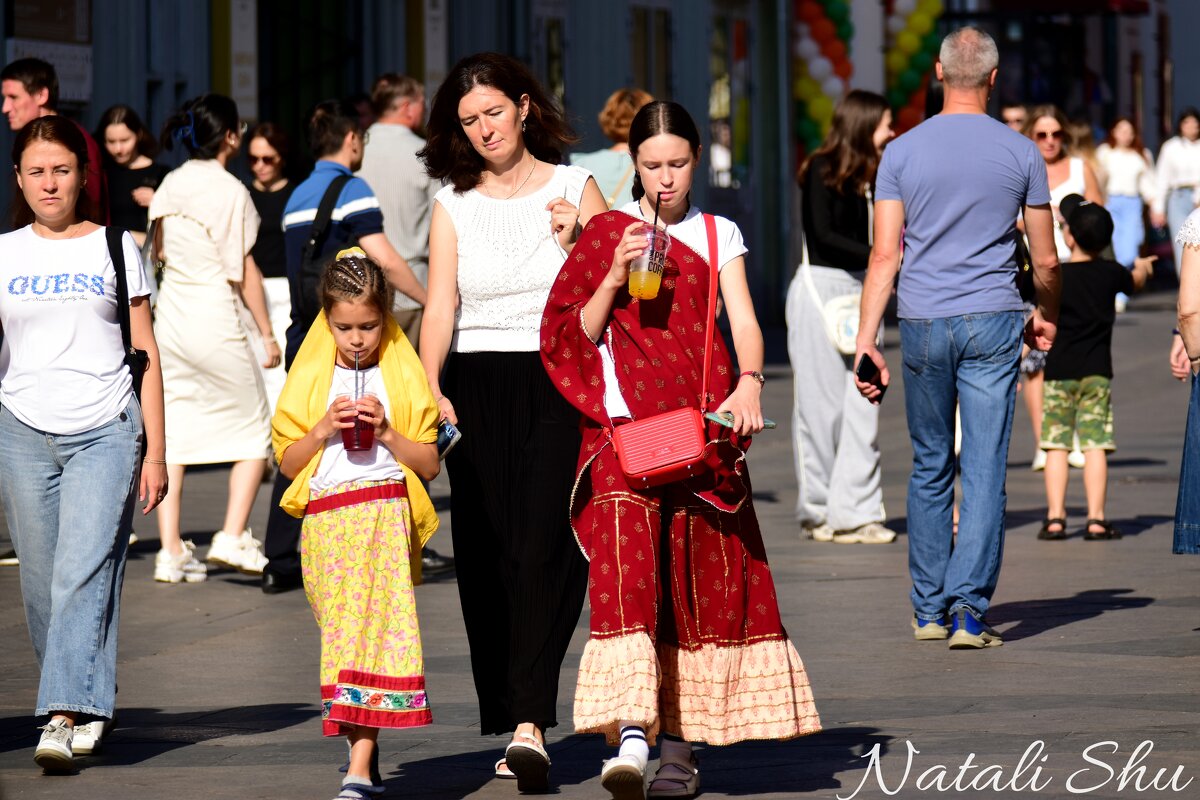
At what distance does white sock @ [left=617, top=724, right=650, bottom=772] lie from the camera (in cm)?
582

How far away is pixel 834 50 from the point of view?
28.4 meters

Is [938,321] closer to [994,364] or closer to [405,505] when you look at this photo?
[994,364]

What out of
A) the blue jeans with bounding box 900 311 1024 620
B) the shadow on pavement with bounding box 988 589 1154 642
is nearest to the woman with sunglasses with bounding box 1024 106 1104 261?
the shadow on pavement with bounding box 988 589 1154 642

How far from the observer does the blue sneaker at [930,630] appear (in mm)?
8453

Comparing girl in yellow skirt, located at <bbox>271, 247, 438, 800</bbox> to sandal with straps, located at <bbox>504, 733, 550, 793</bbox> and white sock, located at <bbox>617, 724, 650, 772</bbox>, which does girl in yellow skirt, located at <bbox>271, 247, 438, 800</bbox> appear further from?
white sock, located at <bbox>617, 724, 650, 772</bbox>

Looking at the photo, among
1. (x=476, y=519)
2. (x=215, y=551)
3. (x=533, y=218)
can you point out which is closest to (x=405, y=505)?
(x=476, y=519)

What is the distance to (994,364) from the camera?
27.3 feet

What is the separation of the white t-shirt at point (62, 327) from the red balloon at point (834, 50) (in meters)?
22.2

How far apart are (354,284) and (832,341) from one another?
540 centimetres

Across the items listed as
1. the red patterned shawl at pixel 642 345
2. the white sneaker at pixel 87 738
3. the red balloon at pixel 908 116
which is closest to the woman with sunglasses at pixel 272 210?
the white sneaker at pixel 87 738

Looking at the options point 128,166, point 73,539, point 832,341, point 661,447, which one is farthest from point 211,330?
point 661,447

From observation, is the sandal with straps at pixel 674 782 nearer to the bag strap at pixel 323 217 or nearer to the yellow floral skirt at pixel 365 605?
the yellow floral skirt at pixel 365 605

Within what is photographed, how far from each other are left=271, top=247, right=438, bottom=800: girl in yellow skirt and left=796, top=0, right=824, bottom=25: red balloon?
22623 millimetres

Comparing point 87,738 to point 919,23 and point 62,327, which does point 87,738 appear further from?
point 919,23
